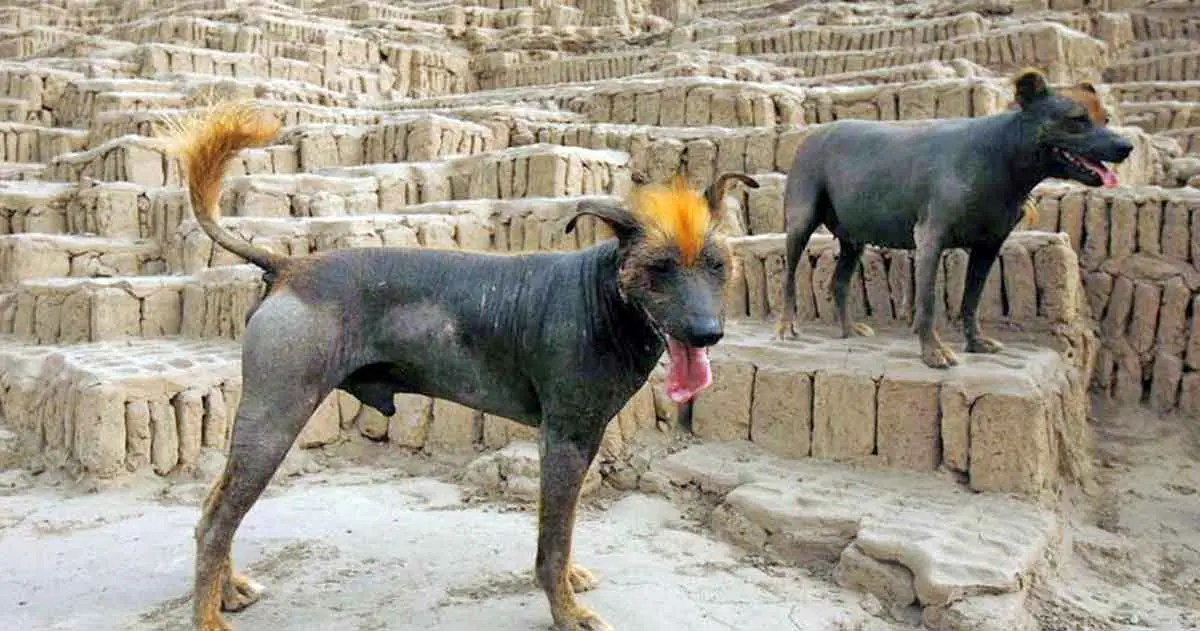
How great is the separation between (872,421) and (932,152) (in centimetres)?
146

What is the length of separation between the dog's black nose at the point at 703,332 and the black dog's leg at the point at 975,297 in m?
2.77

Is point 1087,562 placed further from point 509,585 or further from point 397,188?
point 397,188

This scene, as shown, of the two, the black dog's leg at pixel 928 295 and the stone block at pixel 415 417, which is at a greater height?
the black dog's leg at pixel 928 295

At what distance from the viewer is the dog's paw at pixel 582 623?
2988 millimetres

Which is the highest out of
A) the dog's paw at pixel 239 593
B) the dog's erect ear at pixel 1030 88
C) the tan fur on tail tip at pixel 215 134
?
the dog's erect ear at pixel 1030 88

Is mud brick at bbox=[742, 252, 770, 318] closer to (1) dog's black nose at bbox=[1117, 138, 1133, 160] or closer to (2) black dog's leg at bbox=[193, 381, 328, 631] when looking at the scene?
(1) dog's black nose at bbox=[1117, 138, 1133, 160]

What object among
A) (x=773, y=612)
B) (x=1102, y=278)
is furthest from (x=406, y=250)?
(x=1102, y=278)

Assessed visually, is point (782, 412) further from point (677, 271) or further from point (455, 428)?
point (677, 271)

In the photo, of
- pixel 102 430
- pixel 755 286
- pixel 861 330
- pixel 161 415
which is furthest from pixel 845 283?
pixel 102 430

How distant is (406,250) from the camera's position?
3107 mm

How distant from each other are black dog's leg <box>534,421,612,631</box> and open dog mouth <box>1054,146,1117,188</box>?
2769 mm

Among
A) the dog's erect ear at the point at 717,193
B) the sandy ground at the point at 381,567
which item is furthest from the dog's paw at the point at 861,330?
the dog's erect ear at the point at 717,193

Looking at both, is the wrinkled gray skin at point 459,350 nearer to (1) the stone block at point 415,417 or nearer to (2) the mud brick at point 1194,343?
(1) the stone block at point 415,417

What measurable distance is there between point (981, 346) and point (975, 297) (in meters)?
0.28
